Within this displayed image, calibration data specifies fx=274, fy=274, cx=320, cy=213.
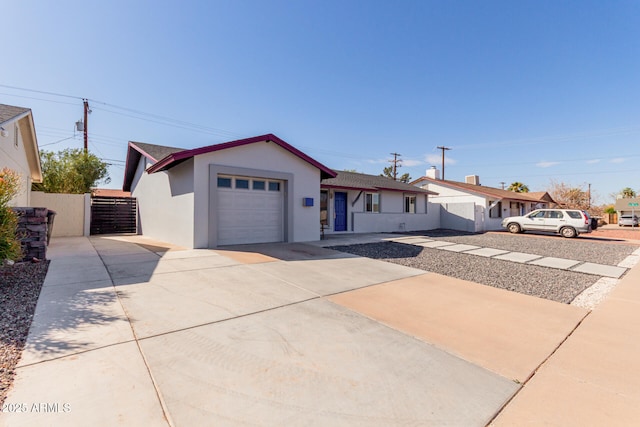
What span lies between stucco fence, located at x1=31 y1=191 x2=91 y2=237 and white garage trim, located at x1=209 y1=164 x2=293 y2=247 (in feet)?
29.4

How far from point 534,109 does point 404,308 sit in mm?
21874

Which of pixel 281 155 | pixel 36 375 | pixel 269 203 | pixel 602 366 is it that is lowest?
pixel 602 366

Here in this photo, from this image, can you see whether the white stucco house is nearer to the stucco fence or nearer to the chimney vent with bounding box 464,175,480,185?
the stucco fence

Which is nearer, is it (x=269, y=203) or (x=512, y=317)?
(x=512, y=317)

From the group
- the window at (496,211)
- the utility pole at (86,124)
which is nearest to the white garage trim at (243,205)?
the window at (496,211)

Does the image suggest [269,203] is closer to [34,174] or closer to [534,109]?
[34,174]

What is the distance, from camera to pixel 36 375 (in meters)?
2.14

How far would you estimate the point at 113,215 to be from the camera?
14273 mm

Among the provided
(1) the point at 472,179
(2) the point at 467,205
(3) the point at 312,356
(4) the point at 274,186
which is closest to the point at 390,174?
(1) the point at 472,179

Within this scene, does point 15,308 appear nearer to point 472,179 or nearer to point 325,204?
point 325,204

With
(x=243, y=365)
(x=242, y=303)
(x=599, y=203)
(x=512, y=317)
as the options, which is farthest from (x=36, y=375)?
(x=599, y=203)

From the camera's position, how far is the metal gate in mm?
13758

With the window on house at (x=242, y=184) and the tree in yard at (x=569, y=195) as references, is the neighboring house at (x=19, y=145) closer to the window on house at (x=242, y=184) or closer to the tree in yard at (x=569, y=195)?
the window on house at (x=242, y=184)

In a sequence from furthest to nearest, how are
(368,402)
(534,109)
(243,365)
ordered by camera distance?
(534,109) < (243,365) < (368,402)
